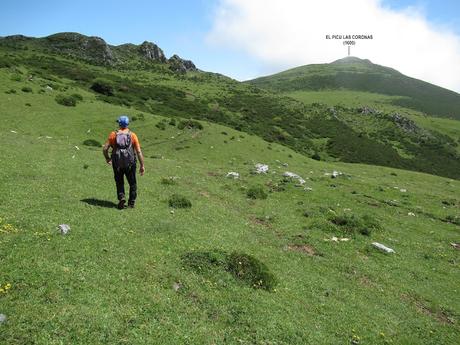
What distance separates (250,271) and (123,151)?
24.3 feet

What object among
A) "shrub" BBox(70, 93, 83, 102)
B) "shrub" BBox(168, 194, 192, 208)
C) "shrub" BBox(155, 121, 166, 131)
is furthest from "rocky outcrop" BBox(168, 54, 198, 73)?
"shrub" BBox(168, 194, 192, 208)

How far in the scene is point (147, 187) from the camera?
23.4 metres

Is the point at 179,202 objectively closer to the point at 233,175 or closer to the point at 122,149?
the point at 122,149

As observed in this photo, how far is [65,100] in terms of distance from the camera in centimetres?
4981

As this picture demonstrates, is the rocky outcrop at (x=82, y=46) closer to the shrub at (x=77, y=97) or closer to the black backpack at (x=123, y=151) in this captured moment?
the shrub at (x=77, y=97)

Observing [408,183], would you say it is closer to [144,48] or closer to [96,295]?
[96,295]

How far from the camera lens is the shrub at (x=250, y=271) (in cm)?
1272

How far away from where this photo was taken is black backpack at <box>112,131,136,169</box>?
1596cm

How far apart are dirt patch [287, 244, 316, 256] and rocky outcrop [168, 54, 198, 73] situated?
154150 mm

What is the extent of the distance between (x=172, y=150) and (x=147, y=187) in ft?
69.7

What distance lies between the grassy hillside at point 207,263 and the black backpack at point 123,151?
2.14 meters

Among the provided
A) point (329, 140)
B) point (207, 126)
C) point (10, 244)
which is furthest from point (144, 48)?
point (10, 244)

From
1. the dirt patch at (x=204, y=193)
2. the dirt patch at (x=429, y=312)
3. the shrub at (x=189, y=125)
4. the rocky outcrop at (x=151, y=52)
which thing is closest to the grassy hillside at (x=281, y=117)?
the shrub at (x=189, y=125)

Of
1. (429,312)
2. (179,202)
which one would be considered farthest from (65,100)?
(429,312)
